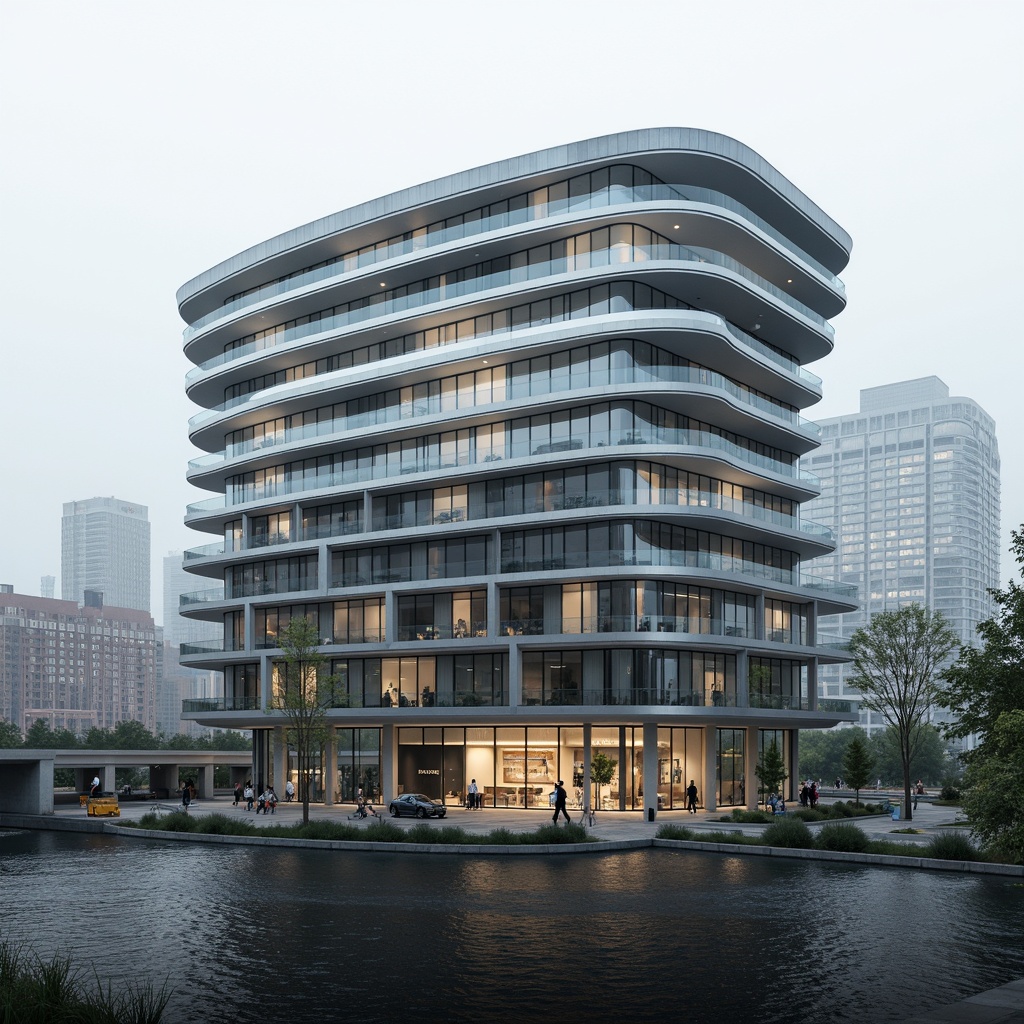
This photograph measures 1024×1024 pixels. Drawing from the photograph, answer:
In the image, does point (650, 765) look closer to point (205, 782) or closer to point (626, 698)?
point (626, 698)

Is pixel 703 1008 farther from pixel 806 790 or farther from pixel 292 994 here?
pixel 806 790

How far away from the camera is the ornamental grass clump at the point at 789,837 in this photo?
37.4 m

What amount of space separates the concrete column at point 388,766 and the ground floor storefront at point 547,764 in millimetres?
54

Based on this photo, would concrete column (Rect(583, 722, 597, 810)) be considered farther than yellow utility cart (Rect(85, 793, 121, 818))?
No

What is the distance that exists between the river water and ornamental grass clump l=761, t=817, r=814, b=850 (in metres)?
2.28

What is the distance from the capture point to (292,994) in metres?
17.7

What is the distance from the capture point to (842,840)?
3616cm

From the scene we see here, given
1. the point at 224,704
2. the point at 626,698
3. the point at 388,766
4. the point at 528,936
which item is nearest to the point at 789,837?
the point at 626,698

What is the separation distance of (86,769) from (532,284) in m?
48.9

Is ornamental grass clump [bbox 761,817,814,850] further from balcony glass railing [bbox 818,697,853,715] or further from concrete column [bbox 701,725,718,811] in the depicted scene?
balcony glass railing [bbox 818,697,853,715]

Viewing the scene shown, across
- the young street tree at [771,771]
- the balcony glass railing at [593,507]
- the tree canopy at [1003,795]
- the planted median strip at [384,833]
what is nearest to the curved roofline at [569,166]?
the balcony glass railing at [593,507]

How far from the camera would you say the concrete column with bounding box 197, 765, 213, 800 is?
7806 cm

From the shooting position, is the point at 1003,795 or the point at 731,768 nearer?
the point at 1003,795

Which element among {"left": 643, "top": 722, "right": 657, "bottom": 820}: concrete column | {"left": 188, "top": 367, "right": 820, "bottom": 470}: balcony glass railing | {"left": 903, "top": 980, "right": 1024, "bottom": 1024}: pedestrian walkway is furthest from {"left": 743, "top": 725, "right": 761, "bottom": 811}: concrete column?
{"left": 903, "top": 980, "right": 1024, "bottom": 1024}: pedestrian walkway
